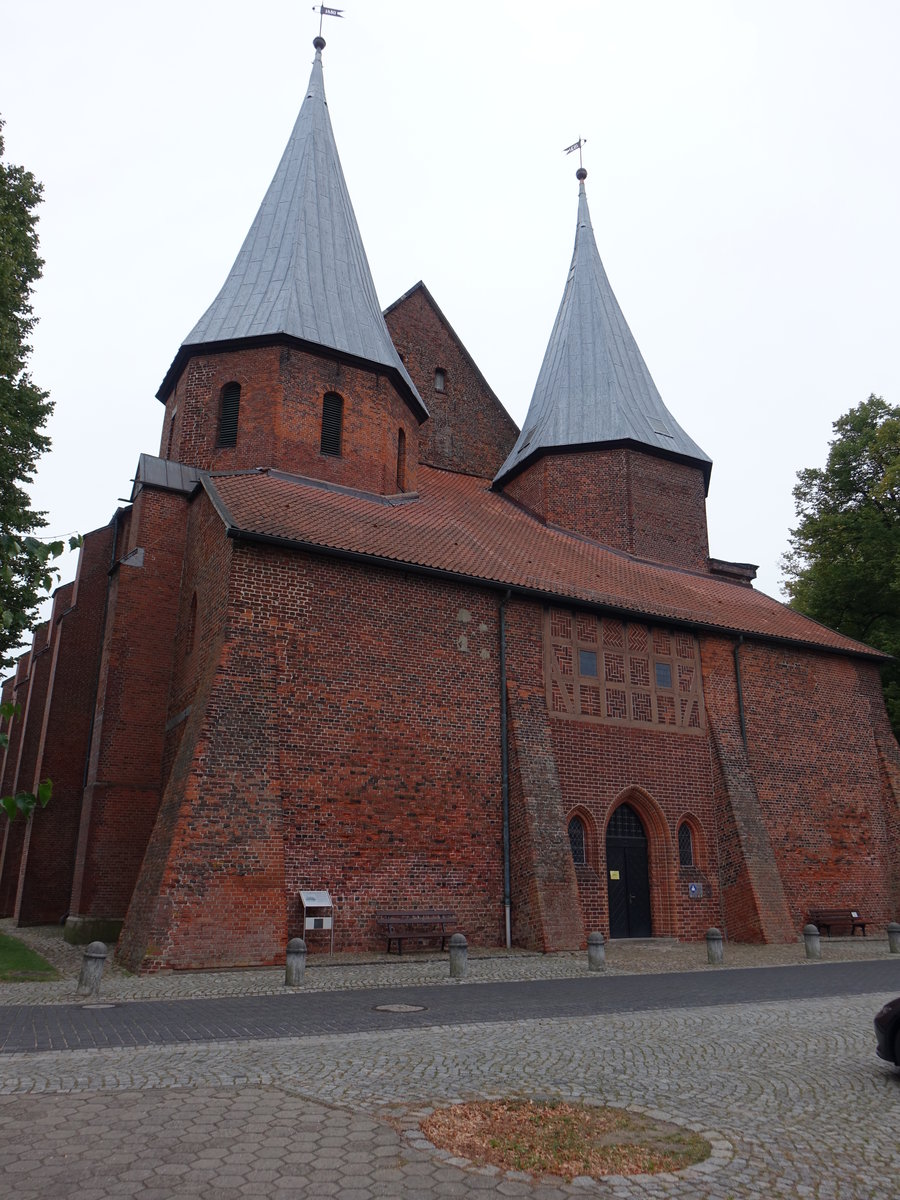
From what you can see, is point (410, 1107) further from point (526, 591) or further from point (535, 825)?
point (526, 591)

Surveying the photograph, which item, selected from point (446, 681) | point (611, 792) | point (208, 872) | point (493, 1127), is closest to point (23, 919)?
point (208, 872)

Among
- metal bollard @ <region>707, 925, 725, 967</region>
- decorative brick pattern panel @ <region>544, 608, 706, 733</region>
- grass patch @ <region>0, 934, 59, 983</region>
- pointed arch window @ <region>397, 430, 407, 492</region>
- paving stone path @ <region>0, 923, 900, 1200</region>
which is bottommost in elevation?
paving stone path @ <region>0, 923, 900, 1200</region>

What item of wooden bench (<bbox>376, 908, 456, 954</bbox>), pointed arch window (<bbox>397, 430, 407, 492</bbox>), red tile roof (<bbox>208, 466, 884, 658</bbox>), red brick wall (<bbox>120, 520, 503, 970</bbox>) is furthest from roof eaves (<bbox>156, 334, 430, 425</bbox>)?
wooden bench (<bbox>376, 908, 456, 954</bbox>)

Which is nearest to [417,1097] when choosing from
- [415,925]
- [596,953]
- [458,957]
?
[458,957]

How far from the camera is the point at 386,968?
41.9 feet

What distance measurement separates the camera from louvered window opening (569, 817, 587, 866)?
17.1 meters

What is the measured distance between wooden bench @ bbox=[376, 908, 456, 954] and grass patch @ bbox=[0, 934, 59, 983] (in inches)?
195

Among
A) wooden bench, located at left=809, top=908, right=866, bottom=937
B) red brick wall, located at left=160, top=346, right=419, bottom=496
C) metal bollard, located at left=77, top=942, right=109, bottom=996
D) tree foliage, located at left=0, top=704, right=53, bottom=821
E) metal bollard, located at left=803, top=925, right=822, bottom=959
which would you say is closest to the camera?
tree foliage, located at left=0, top=704, right=53, bottom=821

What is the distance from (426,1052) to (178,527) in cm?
1356

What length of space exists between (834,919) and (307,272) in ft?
64.1

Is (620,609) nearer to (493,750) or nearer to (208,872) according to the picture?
(493,750)

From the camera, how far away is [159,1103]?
5.32 meters

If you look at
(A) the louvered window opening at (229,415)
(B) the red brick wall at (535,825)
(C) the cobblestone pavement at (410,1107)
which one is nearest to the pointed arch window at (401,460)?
(A) the louvered window opening at (229,415)

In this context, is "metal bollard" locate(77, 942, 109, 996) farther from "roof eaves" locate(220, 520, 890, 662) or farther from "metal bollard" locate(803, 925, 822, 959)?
"metal bollard" locate(803, 925, 822, 959)
